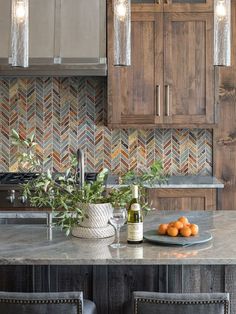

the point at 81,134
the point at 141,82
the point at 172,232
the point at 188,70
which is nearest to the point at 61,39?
the point at 141,82

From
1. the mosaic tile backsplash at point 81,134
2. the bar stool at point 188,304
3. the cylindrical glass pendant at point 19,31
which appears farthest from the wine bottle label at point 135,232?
the mosaic tile backsplash at point 81,134

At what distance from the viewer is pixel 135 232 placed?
2418 mm

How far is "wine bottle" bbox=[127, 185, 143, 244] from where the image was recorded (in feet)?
7.94

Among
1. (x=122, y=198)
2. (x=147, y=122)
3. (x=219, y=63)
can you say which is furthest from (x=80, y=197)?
(x=147, y=122)

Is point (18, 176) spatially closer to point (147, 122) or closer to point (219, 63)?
point (147, 122)

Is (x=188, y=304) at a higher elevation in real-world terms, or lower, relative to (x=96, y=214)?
lower

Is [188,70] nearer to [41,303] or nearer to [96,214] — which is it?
[96,214]

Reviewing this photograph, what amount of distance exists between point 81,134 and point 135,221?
275 centimetres

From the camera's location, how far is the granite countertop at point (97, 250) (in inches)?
85.0

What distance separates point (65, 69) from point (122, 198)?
91.2 inches

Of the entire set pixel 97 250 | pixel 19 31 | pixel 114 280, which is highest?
pixel 19 31

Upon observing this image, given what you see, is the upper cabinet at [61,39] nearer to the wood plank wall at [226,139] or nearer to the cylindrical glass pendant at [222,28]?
the wood plank wall at [226,139]

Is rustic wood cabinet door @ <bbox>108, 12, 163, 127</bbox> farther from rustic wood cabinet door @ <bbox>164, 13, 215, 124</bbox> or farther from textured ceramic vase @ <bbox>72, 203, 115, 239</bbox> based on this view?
textured ceramic vase @ <bbox>72, 203, 115, 239</bbox>

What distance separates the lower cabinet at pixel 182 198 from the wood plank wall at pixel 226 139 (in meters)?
0.50
